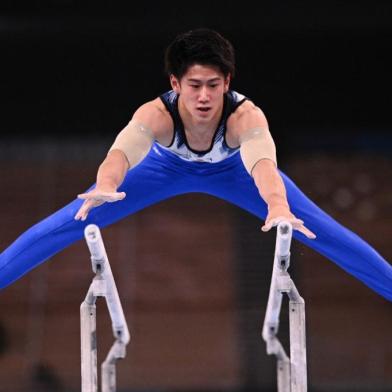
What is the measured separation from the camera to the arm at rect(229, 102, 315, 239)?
9.26 ft

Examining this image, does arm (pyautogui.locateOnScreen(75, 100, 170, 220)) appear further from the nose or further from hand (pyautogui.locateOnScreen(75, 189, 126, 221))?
the nose

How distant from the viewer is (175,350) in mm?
7867

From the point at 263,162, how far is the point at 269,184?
7.2 inches

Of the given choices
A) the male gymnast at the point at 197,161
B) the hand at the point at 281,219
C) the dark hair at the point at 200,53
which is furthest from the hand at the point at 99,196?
the dark hair at the point at 200,53

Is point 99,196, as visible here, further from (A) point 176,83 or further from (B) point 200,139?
(B) point 200,139

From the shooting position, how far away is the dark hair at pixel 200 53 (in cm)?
329

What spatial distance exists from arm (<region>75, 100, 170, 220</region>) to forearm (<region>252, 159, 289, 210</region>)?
1.64ft

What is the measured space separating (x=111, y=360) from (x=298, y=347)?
2.76 ft

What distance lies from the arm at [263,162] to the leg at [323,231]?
0.29 metres

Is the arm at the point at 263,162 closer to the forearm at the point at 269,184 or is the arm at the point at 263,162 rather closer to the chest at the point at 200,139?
the forearm at the point at 269,184

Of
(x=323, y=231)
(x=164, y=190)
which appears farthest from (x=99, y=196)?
(x=323, y=231)

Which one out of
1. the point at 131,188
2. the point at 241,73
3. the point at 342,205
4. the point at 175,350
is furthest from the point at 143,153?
the point at 342,205

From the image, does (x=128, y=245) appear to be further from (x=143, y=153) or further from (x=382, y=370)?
(x=143, y=153)

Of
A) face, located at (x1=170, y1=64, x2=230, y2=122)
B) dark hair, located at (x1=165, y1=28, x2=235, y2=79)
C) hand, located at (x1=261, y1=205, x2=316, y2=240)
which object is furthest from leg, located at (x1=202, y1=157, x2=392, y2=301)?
hand, located at (x1=261, y1=205, x2=316, y2=240)
